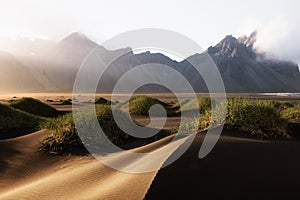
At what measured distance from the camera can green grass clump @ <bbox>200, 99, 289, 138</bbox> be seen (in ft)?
26.3

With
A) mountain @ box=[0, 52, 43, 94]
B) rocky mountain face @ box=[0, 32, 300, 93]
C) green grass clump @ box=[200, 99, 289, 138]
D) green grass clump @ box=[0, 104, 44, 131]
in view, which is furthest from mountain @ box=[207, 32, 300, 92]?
green grass clump @ box=[200, 99, 289, 138]

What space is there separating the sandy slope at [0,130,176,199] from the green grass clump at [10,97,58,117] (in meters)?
11.1

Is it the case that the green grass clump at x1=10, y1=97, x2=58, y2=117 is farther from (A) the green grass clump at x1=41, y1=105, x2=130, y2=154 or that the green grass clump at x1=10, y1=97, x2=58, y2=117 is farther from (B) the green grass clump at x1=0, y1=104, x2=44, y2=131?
(A) the green grass clump at x1=41, y1=105, x2=130, y2=154

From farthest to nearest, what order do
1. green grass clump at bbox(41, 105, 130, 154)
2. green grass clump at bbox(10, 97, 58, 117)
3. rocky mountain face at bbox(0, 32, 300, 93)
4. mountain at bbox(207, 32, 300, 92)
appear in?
1. mountain at bbox(207, 32, 300, 92)
2. rocky mountain face at bbox(0, 32, 300, 93)
3. green grass clump at bbox(10, 97, 58, 117)
4. green grass clump at bbox(41, 105, 130, 154)

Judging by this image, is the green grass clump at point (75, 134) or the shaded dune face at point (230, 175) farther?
the green grass clump at point (75, 134)

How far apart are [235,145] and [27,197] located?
400cm

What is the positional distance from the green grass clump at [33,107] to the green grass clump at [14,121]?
4096mm

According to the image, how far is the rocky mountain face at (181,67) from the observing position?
11861 centimetres

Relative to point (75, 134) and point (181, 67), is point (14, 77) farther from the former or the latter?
point (75, 134)

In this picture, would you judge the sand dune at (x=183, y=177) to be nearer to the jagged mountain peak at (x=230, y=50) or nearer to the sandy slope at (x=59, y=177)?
the sandy slope at (x=59, y=177)

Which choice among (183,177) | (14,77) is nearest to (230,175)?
(183,177)

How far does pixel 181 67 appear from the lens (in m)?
152

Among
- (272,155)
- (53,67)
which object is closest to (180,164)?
(272,155)

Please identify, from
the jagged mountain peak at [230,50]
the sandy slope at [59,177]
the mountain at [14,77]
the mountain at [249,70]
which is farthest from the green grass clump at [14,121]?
the jagged mountain peak at [230,50]
